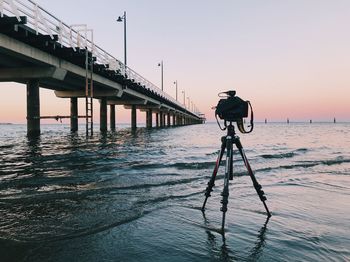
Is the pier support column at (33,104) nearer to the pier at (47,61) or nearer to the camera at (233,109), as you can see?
the pier at (47,61)

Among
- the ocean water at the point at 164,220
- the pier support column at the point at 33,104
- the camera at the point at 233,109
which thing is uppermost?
the pier support column at the point at 33,104

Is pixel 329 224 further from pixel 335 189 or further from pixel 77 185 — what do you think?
pixel 77 185

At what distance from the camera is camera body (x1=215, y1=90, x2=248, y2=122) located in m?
3.87

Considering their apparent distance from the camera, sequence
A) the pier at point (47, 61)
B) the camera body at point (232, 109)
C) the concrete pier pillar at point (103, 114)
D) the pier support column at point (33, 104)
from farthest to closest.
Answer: the concrete pier pillar at point (103, 114) → the pier support column at point (33, 104) → the pier at point (47, 61) → the camera body at point (232, 109)

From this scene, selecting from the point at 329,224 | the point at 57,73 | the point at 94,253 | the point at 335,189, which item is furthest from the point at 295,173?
the point at 57,73

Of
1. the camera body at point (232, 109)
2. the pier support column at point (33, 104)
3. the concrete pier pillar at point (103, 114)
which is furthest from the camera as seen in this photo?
the concrete pier pillar at point (103, 114)

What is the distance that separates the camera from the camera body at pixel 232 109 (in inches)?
152

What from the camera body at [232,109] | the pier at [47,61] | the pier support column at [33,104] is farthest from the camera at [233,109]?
the pier support column at [33,104]

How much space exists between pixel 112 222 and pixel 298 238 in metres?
2.11

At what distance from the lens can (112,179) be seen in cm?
709

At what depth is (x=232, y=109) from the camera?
3893 millimetres

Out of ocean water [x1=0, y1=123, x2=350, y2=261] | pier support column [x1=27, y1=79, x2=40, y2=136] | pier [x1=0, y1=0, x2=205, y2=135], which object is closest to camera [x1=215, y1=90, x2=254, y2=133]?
ocean water [x1=0, y1=123, x2=350, y2=261]

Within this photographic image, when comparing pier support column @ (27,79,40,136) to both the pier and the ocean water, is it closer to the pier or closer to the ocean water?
the pier

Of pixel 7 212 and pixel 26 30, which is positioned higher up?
pixel 26 30
